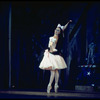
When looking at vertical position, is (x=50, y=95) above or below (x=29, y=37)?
below

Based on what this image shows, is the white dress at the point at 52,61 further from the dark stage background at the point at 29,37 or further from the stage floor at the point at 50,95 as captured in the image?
the dark stage background at the point at 29,37

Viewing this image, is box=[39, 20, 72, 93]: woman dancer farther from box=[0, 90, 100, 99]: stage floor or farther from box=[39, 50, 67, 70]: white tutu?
box=[0, 90, 100, 99]: stage floor

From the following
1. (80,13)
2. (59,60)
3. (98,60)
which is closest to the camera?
(59,60)

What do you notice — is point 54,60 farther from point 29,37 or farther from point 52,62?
point 29,37

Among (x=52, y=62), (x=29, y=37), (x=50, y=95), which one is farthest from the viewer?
(x=29, y=37)

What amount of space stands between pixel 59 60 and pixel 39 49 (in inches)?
109

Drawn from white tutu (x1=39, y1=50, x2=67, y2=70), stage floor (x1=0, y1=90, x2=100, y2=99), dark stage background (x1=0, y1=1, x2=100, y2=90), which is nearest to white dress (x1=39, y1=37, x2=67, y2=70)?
Answer: white tutu (x1=39, y1=50, x2=67, y2=70)

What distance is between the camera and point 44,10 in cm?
1111

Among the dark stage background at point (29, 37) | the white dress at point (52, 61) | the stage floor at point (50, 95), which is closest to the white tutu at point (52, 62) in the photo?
the white dress at point (52, 61)

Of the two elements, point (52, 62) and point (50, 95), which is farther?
point (52, 62)

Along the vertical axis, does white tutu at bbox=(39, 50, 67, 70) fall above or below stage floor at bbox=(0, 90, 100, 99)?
above

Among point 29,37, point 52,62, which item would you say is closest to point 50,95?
point 52,62

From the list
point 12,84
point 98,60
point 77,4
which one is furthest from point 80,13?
point 12,84

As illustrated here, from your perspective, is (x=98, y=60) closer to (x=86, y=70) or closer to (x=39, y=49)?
(x=86, y=70)
